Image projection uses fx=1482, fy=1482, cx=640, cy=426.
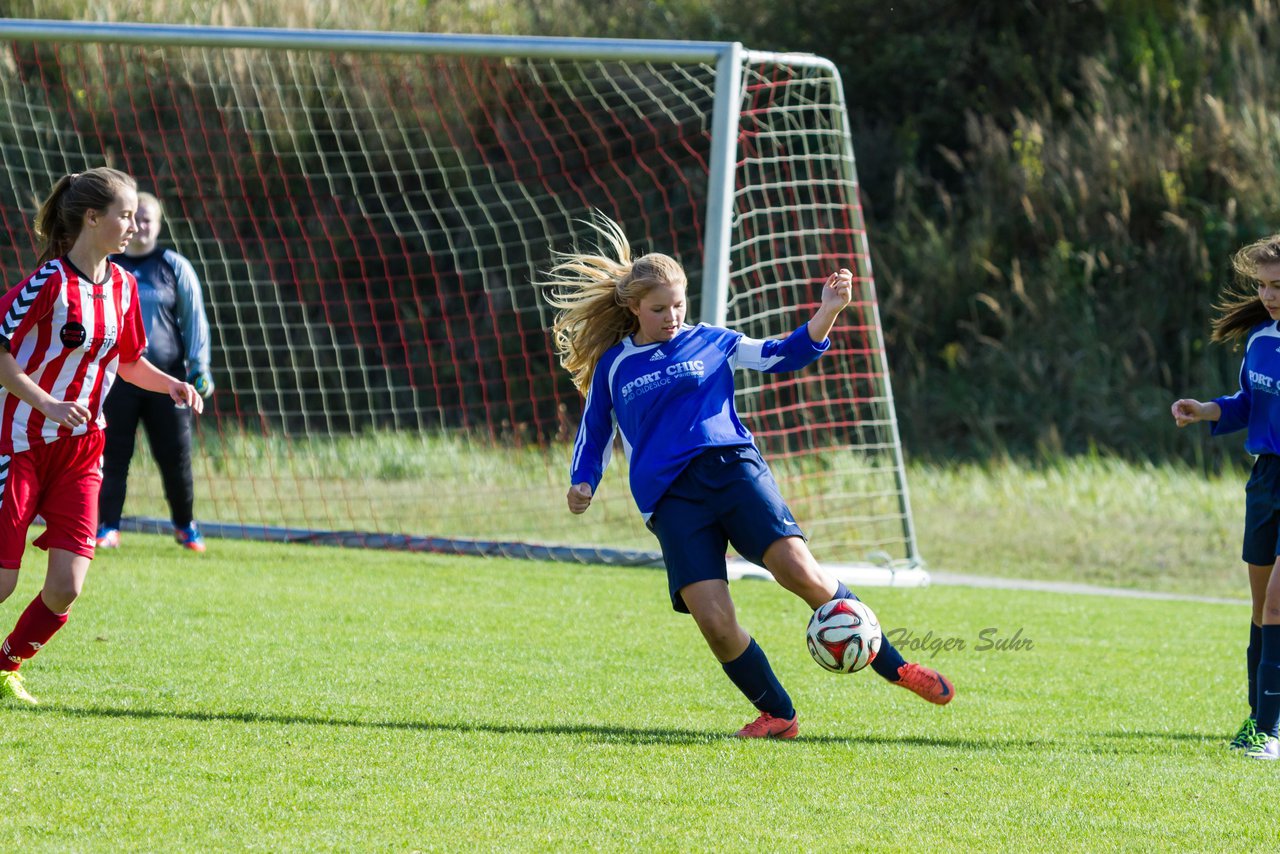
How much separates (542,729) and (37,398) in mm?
1678

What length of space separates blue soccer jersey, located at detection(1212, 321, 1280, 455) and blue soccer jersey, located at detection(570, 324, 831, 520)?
1.30m

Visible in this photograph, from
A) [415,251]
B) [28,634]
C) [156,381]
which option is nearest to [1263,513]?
[156,381]

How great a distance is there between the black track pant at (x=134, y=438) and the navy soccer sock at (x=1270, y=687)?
5.22 meters

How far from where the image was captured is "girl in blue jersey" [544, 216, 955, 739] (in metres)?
4.25

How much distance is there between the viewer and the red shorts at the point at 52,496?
4.21 metres

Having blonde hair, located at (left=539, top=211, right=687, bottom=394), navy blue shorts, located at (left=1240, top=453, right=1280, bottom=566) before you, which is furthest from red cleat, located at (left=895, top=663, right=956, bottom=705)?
blonde hair, located at (left=539, top=211, right=687, bottom=394)

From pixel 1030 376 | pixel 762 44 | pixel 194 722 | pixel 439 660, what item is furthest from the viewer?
pixel 762 44

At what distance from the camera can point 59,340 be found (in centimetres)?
427

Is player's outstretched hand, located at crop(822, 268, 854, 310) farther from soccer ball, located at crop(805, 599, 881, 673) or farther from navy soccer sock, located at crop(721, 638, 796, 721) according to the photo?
navy soccer sock, located at crop(721, 638, 796, 721)

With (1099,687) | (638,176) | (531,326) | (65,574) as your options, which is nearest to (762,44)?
(638,176)

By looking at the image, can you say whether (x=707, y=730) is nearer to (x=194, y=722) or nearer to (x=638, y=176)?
(x=194, y=722)

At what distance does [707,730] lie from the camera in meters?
4.30

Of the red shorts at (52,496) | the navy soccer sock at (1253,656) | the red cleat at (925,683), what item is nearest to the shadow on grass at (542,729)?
the red cleat at (925,683)

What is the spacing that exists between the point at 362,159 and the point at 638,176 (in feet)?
8.81
